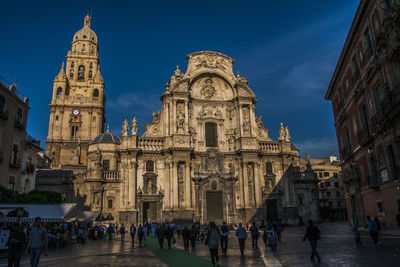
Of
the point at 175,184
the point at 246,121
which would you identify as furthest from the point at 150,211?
the point at 246,121

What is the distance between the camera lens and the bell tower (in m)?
54.1

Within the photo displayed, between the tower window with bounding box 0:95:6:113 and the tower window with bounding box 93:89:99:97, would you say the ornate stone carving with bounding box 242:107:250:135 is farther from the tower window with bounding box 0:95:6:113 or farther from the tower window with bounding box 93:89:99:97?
the tower window with bounding box 93:89:99:97

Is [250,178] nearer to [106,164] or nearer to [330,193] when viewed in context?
[106,164]

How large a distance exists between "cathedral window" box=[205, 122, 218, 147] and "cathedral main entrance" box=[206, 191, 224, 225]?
5747 mm

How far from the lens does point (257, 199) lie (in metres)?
35.5

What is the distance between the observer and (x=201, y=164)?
36.2 metres

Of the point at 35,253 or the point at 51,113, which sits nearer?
the point at 35,253

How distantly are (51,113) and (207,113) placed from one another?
32803 mm

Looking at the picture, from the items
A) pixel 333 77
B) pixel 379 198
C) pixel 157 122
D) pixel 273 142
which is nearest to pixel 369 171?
pixel 379 198

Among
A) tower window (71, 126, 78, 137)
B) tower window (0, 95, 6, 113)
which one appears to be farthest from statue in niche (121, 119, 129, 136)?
tower window (71, 126, 78, 137)

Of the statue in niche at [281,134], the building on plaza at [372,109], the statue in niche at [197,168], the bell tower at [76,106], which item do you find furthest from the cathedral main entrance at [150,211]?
the bell tower at [76,106]

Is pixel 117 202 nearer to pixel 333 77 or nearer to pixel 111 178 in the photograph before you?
pixel 111 178

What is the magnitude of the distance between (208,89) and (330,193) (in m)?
40.3

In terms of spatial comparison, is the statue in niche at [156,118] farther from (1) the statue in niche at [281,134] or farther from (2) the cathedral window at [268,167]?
(1) the statue in niche at [281,134]
